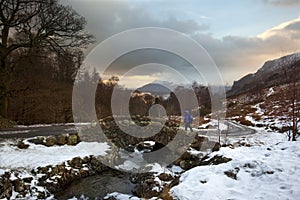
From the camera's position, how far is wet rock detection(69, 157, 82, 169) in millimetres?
11935

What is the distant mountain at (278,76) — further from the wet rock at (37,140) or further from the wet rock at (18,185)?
the wet rock at (37,140)

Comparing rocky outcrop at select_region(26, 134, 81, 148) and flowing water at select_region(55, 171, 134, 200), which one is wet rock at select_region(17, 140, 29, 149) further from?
flowing water at select_region(55, 171, 134, 200)

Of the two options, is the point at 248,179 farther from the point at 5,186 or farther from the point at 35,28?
the point at 35,28

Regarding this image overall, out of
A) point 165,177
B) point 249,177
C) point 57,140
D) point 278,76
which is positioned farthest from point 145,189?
point 278,76

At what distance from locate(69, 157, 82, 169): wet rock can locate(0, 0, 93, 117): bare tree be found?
837 centimetres

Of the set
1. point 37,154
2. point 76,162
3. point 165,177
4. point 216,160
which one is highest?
point 216,160

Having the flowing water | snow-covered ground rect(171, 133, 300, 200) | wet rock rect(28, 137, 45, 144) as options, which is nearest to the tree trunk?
wet rock rect(28, 137, 45, 144)

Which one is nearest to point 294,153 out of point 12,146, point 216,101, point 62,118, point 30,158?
point 30,158

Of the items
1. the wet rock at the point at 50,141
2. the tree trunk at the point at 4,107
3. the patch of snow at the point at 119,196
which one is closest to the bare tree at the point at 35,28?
the tree trunk at the point at 4,107

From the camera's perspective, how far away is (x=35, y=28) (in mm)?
18453

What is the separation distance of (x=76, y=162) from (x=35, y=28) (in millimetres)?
10891

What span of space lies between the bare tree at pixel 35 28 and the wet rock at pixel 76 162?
837 centimetres

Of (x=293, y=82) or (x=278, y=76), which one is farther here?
(x=278, y=76)

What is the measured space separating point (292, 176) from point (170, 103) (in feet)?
98.5
